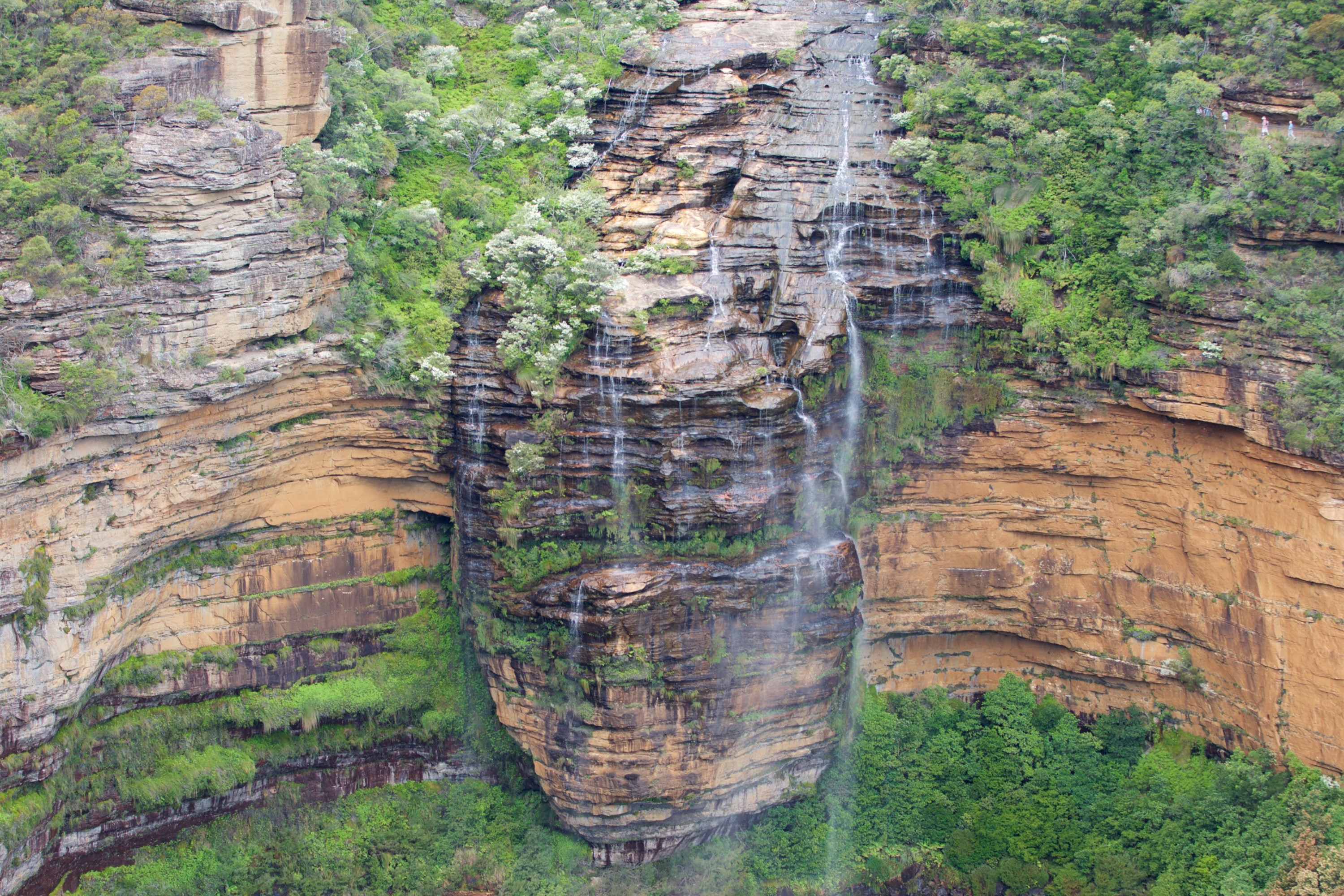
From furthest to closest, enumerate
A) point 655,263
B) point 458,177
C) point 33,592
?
point 458,177 < point 655,263 < point 33,592

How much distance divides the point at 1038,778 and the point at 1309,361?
35.6 feet

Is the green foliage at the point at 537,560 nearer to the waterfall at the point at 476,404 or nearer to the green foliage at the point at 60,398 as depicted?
the waterfall at the point at 476,404

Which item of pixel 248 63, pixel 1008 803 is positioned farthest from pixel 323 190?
pixel 1008 803

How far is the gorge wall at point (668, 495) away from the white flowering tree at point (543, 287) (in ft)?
1.59

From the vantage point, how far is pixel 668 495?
2456 centimetres

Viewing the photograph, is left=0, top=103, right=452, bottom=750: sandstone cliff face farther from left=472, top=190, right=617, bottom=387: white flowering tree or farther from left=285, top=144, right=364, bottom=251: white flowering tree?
left=472, top=190, right=617, bottom=387: white flowering tree

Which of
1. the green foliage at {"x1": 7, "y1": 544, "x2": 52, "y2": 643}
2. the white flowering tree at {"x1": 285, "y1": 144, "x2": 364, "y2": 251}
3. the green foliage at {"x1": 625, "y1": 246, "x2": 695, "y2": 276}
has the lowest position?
the green foliage at {"x1": 7, "y1": 544, "x2": 52, "y2": 643}

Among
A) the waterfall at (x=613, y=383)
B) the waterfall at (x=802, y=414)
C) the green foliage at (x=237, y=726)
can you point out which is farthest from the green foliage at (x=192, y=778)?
the waterfall at (x=802, y=414)

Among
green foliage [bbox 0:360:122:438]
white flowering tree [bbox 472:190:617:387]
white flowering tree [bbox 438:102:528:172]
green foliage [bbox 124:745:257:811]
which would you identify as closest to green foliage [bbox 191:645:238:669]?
green foliage [bbox 124:745:257:811]

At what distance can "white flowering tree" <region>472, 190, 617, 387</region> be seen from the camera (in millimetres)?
24984

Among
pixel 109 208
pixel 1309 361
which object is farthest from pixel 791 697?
pixel 109 208

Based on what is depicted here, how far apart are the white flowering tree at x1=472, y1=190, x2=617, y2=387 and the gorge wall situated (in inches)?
19.1

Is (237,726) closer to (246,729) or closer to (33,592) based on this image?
(246,729)

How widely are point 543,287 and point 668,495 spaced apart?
5304 mm
